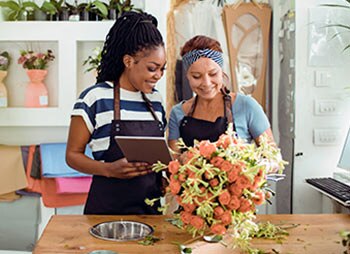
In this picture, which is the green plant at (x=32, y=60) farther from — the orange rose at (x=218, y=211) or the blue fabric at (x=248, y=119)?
the orange rose at (x=218, y=211)

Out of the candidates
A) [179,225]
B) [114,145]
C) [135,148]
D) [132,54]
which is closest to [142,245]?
[179,225]

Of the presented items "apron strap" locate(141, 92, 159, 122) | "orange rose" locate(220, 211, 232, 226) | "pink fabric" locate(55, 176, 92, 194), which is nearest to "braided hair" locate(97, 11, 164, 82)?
"apron strap" locate(141, 92, 159, 122)

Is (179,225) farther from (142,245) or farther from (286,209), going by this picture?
(286,209)

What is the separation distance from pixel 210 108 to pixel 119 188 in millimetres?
528

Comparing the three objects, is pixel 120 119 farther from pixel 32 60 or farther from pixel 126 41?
pixel 32 60

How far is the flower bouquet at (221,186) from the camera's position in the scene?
3.97ft

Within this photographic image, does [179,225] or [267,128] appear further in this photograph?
[267,128]

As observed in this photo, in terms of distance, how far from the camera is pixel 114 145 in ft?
5.77

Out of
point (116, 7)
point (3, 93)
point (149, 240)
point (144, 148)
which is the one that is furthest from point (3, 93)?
point (149, 240)

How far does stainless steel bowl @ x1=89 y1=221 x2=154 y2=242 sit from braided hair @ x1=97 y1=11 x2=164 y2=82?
618mm

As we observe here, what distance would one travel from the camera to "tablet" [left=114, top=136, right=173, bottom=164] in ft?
4.91

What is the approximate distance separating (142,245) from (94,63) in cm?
181

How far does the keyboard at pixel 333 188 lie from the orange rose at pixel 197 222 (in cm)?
124

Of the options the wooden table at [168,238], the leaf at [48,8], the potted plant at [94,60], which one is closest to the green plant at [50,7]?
the leaf at [48,8]
